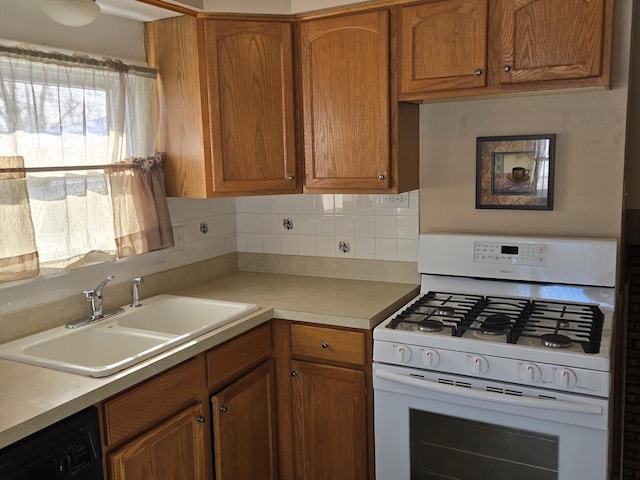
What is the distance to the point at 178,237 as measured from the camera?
268 centimetres

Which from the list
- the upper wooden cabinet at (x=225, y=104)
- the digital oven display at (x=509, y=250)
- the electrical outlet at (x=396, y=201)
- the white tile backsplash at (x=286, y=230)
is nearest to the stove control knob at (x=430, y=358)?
the digital oven display at (x=509, y=250)

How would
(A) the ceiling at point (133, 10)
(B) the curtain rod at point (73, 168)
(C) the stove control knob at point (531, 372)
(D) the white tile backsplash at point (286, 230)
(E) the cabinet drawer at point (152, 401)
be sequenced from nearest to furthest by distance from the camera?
(E) the cabinet drawer at point (152, 401), (C) the stove control knob at point (531, 372), (B) the curtain rod at point (73, 168), (A) the ceiling at point (133, 10), (D) the white tile backsplash at point (286, 230)

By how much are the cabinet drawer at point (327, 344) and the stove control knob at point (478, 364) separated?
17.8 inches

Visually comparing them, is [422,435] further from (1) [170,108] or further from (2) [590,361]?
(1) [170,108]

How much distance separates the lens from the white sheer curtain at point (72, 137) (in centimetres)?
190

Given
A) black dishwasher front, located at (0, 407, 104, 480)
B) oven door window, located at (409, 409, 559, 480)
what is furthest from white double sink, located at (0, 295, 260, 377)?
oven door window, located at (409, 409, 559, 480)

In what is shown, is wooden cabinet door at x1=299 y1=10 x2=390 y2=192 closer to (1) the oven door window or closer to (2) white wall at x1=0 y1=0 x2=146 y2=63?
(2) white wall at x1=0 y1=0 x2=146 y2=63

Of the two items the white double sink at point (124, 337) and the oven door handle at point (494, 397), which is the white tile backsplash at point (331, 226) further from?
the oven door handle at point (494, 397)

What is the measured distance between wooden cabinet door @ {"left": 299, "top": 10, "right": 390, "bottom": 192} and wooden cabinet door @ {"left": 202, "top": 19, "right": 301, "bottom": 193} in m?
0.09

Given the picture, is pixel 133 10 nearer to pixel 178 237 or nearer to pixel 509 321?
pixel 178 237

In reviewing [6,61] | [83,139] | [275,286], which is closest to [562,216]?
[275,286]

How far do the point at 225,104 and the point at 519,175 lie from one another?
1248mm

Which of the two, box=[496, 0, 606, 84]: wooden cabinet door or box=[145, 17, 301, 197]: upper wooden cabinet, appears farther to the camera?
box=[145, 17, 301, 197]: upper wooden cabinet

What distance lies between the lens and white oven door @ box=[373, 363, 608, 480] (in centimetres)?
172
